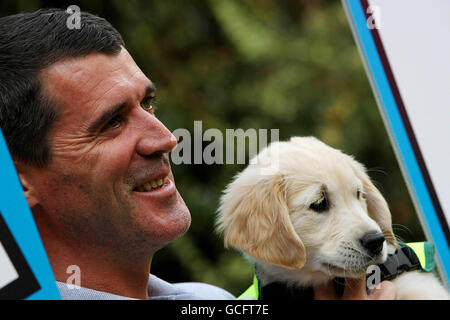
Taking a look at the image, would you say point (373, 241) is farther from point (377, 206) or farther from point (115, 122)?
point (115, 122)

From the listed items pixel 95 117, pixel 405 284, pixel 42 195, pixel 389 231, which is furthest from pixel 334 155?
pixel 42 195

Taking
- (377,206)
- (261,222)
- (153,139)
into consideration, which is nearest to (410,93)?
(377,206)

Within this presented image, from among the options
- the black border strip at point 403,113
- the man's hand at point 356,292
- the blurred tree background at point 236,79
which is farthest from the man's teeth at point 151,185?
the black border strip at point 403,113

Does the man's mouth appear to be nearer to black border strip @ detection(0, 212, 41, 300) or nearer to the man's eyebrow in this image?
the man's eyebrow

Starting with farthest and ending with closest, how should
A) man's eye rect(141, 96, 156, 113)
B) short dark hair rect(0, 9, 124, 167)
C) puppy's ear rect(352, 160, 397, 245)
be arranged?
1. puppy's ear rect(352, 160, 397, 245)
2. man's eye rect(141, 96, 156, 113)
3. short dark hair rect(0, 9, 124, 167)

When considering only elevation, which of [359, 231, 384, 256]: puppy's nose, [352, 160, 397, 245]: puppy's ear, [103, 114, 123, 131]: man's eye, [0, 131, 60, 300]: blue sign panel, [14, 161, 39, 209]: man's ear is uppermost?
[103, 114, 123, 131]: man's eye

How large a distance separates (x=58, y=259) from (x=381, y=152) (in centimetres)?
97

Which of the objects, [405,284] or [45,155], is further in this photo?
[405,284]

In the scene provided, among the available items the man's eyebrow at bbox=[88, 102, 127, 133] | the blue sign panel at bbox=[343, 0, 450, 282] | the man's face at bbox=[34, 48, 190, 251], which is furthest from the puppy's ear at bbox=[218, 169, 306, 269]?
the man's eyebrow at bbox=[88, 102, 127, 133]

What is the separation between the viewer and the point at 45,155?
1254mm

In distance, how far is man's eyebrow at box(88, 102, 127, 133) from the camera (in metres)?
1.26

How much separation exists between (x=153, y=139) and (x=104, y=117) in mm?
118

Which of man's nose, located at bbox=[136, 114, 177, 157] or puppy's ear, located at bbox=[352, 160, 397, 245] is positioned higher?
man's nose, located at bbox=[136, 114, 177, 157]
